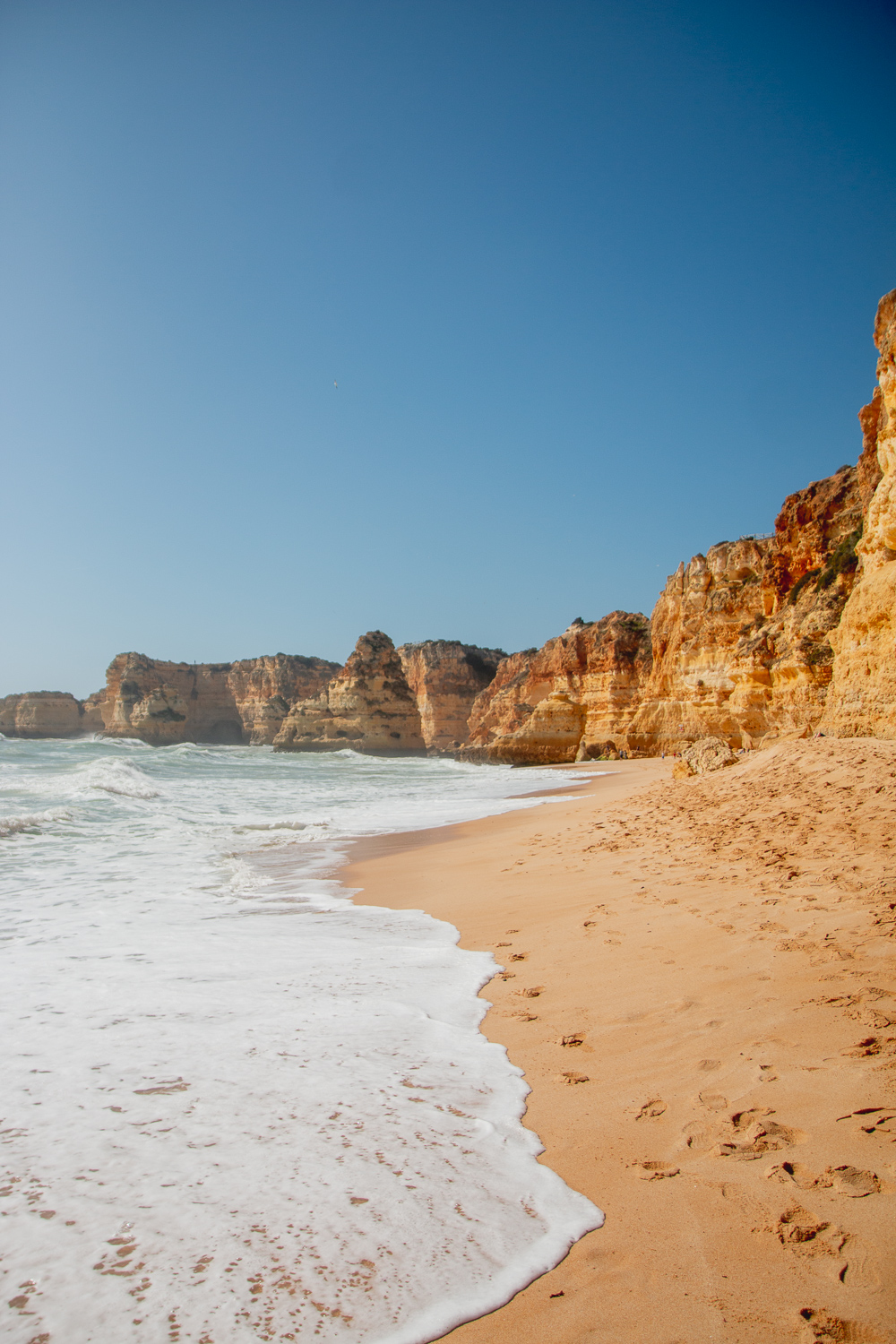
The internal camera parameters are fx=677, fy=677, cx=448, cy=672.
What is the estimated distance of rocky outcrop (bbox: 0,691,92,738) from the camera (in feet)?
300

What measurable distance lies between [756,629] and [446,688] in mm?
53350

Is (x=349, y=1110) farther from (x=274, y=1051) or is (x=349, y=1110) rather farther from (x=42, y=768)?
(x=42, y=768)

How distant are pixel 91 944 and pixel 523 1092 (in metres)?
3.66

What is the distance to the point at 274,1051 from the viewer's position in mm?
3127

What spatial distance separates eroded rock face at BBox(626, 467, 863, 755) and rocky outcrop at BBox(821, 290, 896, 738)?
2350 millimetres

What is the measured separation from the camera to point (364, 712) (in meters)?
57.7

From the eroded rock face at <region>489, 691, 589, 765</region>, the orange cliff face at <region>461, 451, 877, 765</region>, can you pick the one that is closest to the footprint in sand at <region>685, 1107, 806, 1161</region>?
the orange cliff face at <region>461, 451, 877, 765</region>

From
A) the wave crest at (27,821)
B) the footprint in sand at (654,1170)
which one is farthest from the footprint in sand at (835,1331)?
the wave crest at (27,821)

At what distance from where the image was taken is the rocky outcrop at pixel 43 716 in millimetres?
91312

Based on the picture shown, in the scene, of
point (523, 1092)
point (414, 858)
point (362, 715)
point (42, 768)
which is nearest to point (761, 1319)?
point (523, 1092)

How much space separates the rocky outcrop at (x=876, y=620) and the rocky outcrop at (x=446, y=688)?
211ft

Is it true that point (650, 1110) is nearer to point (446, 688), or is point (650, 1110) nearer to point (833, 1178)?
point (833, 1178)

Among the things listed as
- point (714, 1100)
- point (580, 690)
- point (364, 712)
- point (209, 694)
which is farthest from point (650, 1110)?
point (209, 694)

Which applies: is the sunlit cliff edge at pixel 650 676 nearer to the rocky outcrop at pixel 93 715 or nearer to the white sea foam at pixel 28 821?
the rocky outcrop at pixel 93 715
